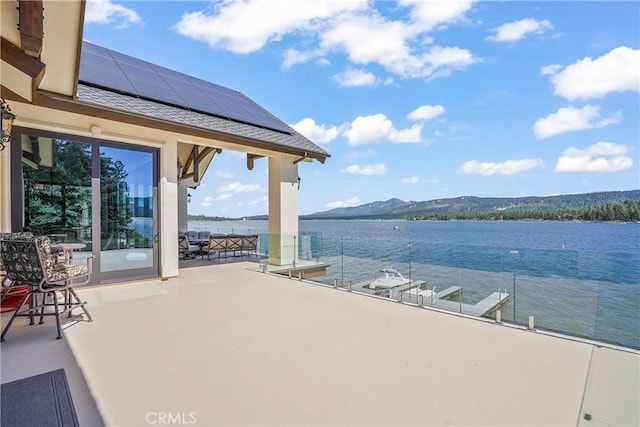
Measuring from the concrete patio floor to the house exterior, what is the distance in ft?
6.42

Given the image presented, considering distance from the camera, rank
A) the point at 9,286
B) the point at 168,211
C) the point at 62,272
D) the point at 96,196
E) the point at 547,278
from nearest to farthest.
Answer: the point at 62,272
the point at 9,286
the point at 547,278
the point at 96,196
the point at 168,211

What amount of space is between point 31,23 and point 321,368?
3.57 meters

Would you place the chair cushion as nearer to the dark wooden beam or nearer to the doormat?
the doormat

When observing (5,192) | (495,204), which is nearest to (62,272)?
(5,192)

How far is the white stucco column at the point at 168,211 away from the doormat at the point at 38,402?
391 centimetres

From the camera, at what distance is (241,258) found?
9.37 m

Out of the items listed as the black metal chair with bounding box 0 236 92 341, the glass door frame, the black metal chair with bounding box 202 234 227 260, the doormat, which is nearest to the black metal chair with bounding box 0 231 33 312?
the black metal chair with bounding box 0 236 92 341

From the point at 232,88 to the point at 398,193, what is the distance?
43.9 meters

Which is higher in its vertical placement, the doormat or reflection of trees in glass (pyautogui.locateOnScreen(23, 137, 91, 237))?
reflection of trees in glass (pyautogui.locateOnScreen(23, 137, 91, 237))

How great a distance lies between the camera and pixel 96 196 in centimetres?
534

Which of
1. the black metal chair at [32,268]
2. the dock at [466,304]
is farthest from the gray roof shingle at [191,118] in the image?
the dock at [466,304]

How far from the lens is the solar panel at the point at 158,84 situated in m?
6.18

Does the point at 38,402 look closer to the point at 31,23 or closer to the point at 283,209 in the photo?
the point at 31,23

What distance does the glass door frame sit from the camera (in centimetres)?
454
